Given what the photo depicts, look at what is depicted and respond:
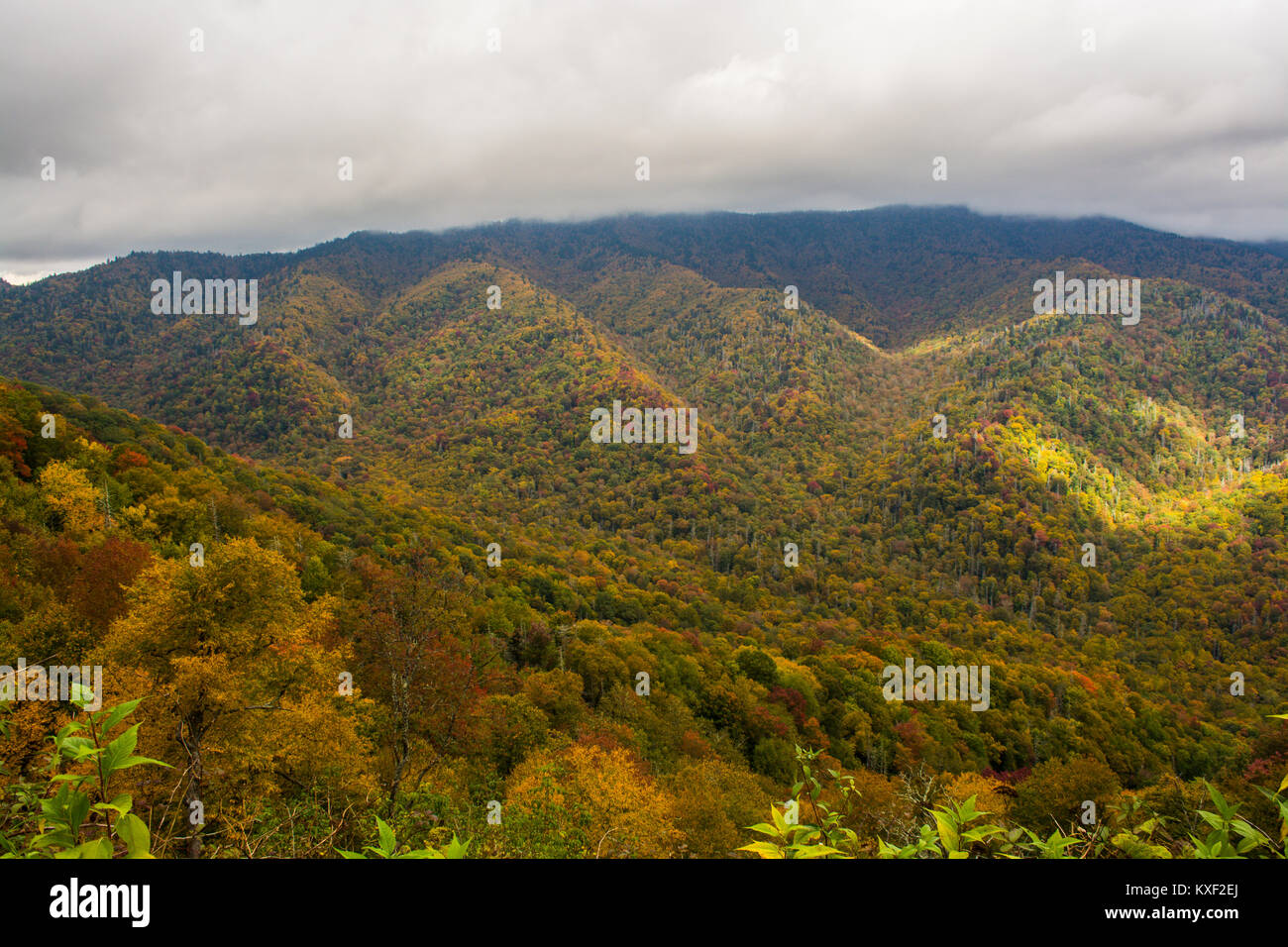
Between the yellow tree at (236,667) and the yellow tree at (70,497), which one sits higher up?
the yellow tree at (70,497)

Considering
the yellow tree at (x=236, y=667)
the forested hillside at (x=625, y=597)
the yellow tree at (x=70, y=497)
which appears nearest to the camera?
the yellow tree at (x=236, y=667)

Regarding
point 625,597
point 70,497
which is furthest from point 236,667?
point 625,597

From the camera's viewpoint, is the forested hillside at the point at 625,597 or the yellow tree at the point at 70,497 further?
the yellow tree at the point at 70,497

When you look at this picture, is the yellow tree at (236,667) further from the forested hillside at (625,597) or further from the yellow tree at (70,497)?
the yellow tree at (70,497)

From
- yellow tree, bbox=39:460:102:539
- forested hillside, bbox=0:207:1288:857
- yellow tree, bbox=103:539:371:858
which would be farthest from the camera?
yellow tree, bbox=39:460:102:539

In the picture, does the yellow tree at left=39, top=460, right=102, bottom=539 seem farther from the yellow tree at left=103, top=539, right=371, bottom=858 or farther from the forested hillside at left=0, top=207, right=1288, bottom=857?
the yellow tree at left=103, top=539, right=371, bottom=858

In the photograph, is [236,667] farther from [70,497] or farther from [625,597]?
[625,597]

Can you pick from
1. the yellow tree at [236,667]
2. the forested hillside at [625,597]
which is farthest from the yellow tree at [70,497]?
the yellow tree at [236,667]

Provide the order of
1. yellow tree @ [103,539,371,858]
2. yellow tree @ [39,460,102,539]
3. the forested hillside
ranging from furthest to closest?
yellow tree @ [39,460,102,539], the forested hillside, yellow tree @ [103,539,371,858]

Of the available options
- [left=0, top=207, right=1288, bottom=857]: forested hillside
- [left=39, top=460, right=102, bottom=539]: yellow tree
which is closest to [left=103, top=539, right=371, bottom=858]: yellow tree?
[left=0, top=207, right=1288, bottom=857]: forested hillside

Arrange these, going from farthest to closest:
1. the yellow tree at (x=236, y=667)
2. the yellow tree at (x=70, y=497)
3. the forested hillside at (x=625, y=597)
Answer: the yellow tree at (x=70, y=497) → the forested hillside at (x=625, y=597) → the yellow tree at (x=236, y=667)
